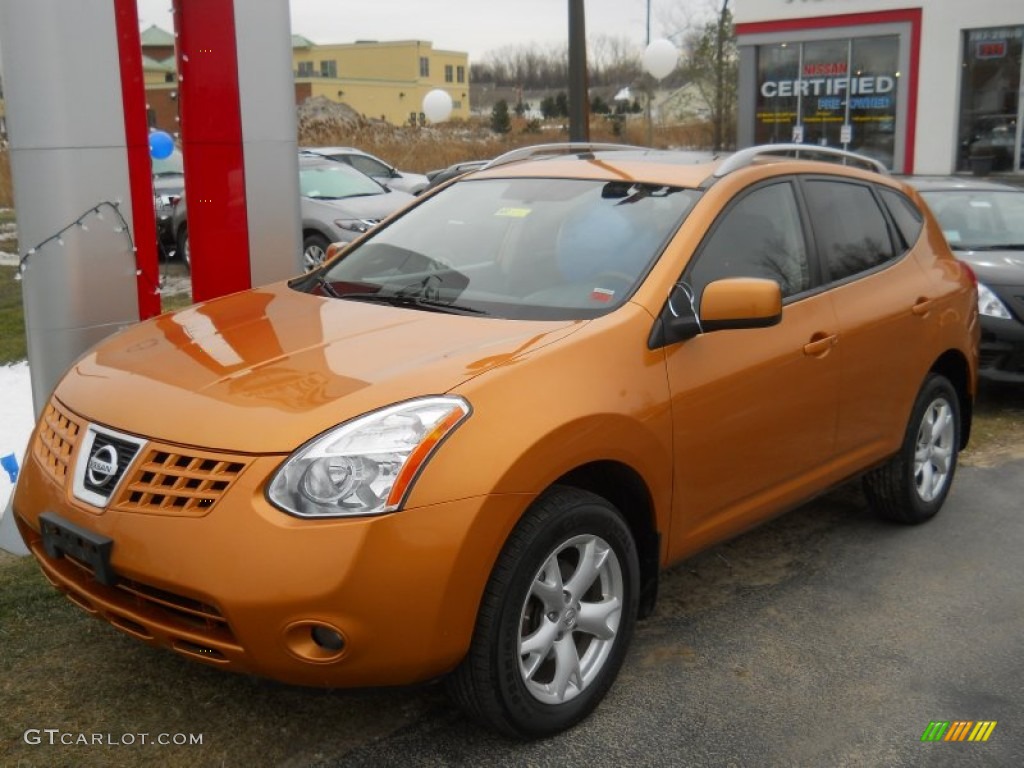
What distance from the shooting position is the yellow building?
8700 centimetres

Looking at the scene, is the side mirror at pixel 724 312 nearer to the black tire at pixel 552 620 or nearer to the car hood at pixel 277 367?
the car hood at pixel 277 367

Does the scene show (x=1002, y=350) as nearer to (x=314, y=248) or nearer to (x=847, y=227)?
(x=847, y=227)

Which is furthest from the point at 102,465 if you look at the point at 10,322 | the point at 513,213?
the point at 10,322

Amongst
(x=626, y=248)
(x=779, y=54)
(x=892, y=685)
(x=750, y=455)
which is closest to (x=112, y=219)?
(x=626, y=248)

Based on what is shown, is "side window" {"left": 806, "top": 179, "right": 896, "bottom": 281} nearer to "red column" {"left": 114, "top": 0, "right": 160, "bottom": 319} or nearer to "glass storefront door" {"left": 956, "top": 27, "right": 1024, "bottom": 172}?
"red column" {"left": 114, "top": 0, "right": 160, "bottom": 319}

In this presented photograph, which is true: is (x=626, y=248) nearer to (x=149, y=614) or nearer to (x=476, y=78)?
(x=149, y=614)

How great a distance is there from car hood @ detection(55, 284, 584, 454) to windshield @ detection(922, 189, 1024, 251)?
589 centimetres

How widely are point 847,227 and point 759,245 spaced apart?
0.74 m

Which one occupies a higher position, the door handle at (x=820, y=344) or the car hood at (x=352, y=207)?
the door handle at (x=820, y=344)

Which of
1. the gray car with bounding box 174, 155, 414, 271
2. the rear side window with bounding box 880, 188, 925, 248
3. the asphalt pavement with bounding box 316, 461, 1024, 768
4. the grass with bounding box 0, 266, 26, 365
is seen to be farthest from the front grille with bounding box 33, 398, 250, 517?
the gray car with bounding box 174, 155, 414, 271

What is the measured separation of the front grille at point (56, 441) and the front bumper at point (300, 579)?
30cm

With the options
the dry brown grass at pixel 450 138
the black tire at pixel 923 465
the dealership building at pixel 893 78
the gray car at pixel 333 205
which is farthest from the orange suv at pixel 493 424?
the dry brown grass at pixel 450 138

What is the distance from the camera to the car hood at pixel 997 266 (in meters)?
7.43

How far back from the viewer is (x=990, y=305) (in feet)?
24.2
